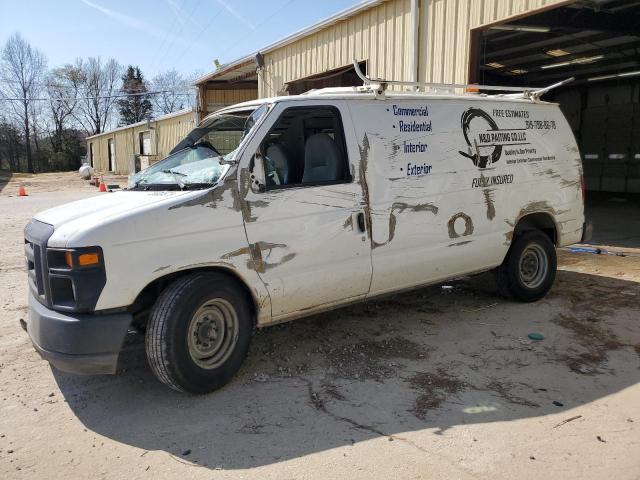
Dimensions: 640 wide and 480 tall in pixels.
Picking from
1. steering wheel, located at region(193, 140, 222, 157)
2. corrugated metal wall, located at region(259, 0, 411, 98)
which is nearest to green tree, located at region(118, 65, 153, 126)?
corrugated metal wall, located at region(259, 0, 411, 98)

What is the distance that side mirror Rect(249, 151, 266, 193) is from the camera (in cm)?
385

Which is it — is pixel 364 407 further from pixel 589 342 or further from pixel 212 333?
pixel 589 342

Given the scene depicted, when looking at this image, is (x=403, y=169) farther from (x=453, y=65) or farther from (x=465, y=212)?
(x=453, y=65)

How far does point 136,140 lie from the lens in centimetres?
3616

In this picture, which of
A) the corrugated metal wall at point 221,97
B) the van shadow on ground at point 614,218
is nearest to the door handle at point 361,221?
the van shadow on ground at point 614,218

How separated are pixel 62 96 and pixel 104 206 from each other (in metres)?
70.2

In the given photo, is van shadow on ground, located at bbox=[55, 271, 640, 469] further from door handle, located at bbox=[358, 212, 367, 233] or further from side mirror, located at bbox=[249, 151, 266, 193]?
side mirror, located at bbox=[249, 151, 266, 193]

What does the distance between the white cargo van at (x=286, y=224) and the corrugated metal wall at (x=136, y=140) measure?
53.5ft

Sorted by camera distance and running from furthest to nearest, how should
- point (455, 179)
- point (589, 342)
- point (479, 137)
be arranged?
point (479, 137) < point (455, 179) < point (589, 342)

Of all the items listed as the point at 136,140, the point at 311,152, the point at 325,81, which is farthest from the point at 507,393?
the point at 136,140

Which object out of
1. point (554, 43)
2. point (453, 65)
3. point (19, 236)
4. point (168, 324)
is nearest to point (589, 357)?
point (168, 324)

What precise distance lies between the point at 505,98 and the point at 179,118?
2269cm

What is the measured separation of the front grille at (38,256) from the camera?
138 inches

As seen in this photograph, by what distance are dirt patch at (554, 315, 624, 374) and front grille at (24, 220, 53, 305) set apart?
4052 millimetres
